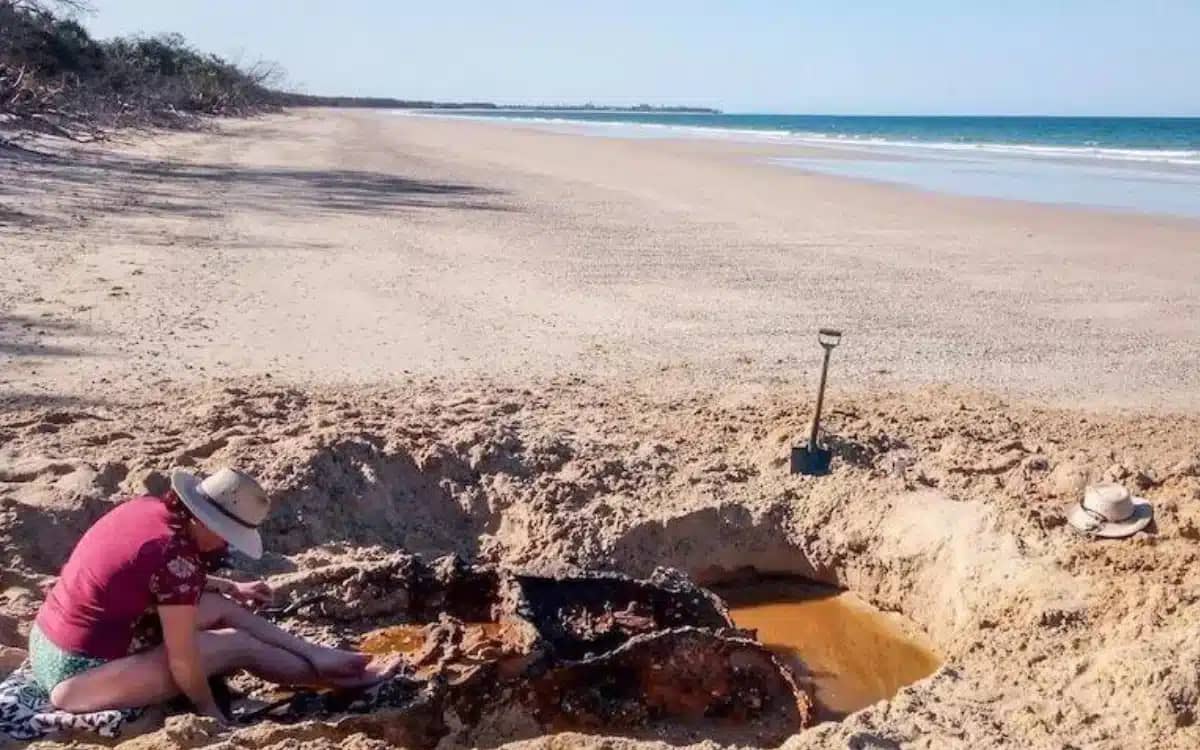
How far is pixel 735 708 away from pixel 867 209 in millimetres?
15501

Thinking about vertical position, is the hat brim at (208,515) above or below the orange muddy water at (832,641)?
above

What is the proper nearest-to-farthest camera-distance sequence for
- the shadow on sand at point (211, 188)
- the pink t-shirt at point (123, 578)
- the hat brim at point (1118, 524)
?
the pink t-shirt at point (123, 578) → the hat brim at point (1118, 524) → the shadow on sand at point (211, 188)

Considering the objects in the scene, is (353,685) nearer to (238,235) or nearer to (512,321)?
(512,321)

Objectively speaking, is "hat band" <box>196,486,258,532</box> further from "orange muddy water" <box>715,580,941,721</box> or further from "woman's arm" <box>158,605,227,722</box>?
"orange muddy water" <box>715,580,941,721</box>

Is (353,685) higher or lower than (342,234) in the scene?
lower

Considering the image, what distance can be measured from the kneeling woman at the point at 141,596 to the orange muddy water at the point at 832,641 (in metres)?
2.39

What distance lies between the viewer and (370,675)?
162 inches

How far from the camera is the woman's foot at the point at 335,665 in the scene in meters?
4.09

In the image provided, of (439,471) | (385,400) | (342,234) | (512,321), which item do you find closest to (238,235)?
(342,234)

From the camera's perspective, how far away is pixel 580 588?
4922 millimetres

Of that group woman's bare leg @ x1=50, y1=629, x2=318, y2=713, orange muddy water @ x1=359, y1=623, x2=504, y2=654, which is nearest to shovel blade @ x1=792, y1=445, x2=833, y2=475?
orange muddy water @ x1=359, y1=623, x2=504, y2=654

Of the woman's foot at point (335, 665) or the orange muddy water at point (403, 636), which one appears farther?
the orange muddy water at point (403, 636)

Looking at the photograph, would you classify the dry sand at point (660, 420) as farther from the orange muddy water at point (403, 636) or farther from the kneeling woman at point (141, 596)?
the orange muddy water at point (403, 636)

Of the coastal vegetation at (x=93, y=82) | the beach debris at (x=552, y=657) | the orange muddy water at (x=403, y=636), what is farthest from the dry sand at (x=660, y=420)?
the coastal vegetation at (x=93, y=82)
